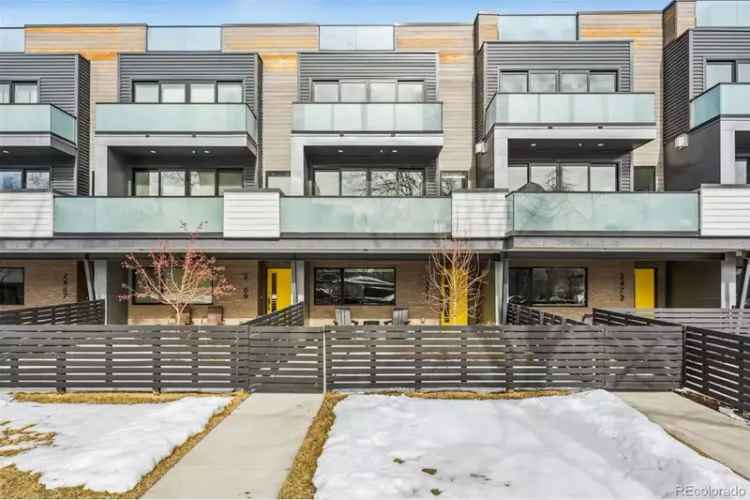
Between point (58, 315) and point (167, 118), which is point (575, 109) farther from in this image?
point (58, 315)

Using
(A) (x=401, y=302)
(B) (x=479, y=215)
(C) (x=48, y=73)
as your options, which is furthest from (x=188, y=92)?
(B) (x=479, y=215)

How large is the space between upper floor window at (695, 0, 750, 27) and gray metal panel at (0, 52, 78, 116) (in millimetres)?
22304

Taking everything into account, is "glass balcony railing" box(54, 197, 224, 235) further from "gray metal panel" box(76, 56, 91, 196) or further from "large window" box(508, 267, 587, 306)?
"large window" box(508, 267, 587, 306)

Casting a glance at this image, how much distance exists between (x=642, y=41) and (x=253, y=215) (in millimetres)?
15457

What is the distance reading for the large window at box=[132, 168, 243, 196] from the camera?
15219 millimetres

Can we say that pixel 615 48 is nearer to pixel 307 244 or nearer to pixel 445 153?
pixel 445 153

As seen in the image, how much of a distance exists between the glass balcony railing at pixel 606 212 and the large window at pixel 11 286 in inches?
687

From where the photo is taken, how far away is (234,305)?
49.2 ft

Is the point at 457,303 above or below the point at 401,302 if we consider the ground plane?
above

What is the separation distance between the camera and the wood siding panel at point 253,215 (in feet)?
39.3

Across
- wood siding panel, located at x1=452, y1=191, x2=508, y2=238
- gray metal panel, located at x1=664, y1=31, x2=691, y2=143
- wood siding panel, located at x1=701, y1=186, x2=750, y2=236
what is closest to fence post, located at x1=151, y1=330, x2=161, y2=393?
wood siding panel, located at x1=452, y1=191, x2=508, y2=238

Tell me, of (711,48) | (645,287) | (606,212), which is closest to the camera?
(606,212)

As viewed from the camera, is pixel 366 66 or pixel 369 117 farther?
pixel 366 66

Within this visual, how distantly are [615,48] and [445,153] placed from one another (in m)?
6.85
